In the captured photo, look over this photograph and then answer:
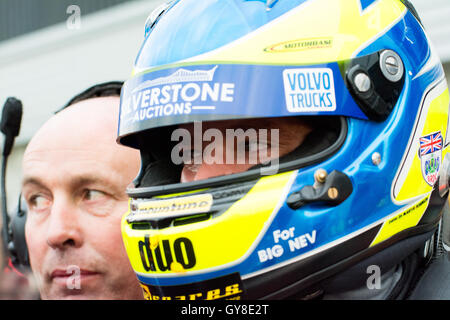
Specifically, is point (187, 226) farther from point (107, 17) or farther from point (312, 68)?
point (107, 17)

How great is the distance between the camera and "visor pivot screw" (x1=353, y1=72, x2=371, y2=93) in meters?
1.50

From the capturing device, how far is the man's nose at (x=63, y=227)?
2.01 m

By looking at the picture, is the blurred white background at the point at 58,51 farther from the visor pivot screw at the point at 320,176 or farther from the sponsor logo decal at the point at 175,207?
the visor pivot screw at the point at 320,176

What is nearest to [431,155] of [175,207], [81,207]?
[175,207]

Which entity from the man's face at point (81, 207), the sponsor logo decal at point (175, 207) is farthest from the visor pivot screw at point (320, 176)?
the man's face at point (81, 207)

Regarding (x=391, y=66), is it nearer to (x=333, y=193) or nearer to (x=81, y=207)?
(x=333, y=193)

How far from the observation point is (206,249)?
145 cm

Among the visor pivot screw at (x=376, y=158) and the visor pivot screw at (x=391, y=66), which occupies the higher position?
the visor pivot screw at (x=391, y=66)

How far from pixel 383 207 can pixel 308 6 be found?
541mm

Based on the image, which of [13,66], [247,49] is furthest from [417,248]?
[13,66]

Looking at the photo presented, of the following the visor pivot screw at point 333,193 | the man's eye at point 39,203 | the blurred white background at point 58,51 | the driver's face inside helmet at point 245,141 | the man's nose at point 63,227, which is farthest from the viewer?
the blurred white background at point 58,51

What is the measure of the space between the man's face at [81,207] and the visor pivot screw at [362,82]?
0.92 metres

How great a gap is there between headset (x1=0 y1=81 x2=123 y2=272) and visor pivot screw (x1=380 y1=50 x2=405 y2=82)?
120 cm

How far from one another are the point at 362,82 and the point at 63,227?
1.08 meters
